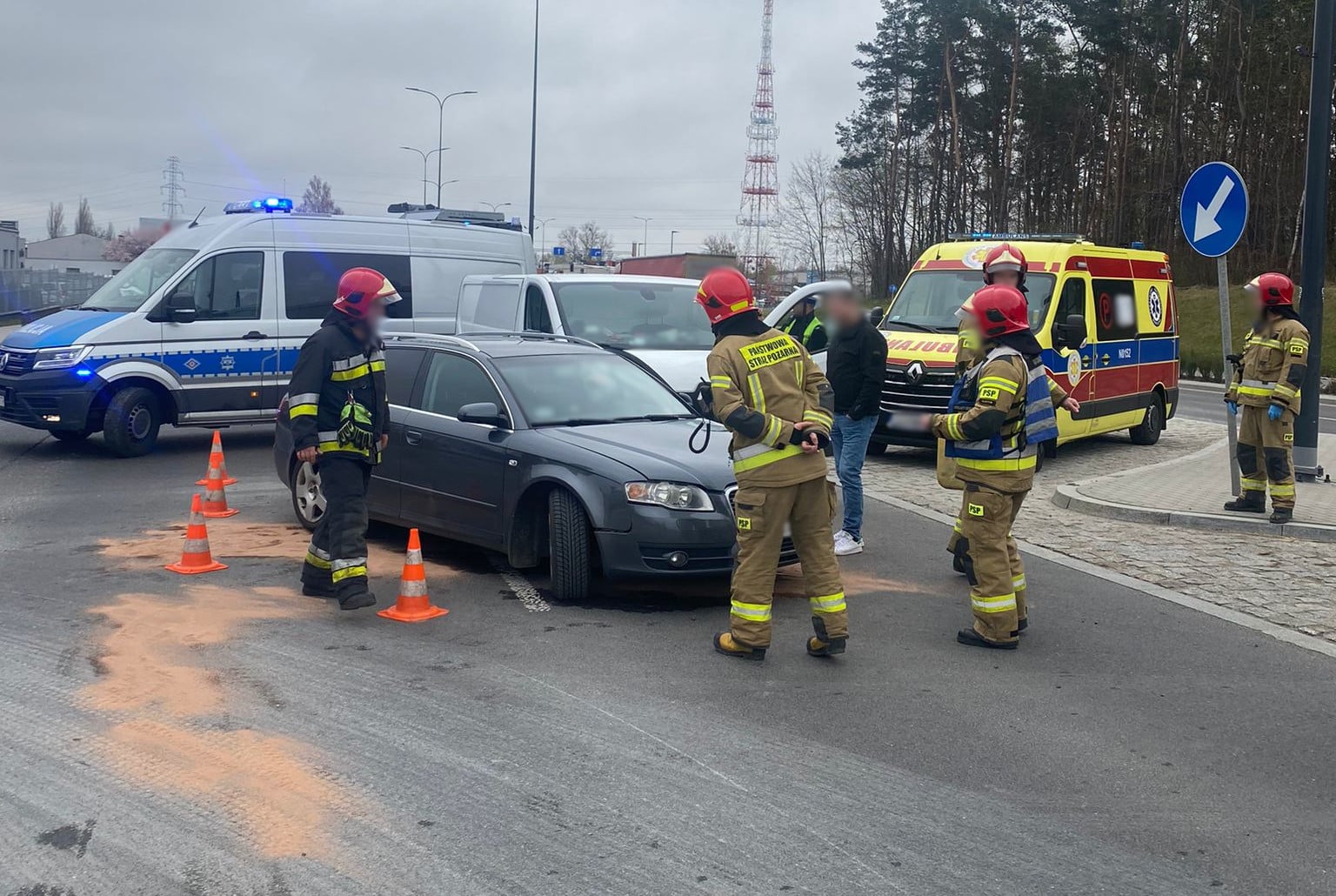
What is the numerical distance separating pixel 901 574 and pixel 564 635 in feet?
8.98

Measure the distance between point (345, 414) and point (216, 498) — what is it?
3401 millimetres

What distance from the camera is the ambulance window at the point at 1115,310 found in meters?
14.2

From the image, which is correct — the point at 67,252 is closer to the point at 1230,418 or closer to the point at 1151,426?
the point at 1151,426

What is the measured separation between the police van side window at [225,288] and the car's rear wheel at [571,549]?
24.7ft

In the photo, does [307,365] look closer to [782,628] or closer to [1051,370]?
[782,628]

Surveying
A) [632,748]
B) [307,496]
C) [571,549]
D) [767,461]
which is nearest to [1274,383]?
[767,461]

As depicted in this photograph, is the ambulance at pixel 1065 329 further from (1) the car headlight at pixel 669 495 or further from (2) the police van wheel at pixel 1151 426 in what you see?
(1) the car headlight at pixel 669 495

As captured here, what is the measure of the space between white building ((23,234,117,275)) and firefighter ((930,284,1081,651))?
119 metres

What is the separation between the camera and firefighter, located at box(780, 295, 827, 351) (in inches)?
404

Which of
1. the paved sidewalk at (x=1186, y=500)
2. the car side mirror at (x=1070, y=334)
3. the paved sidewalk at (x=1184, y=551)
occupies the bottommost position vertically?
the paved sidewalk at (x=1184, y=551)

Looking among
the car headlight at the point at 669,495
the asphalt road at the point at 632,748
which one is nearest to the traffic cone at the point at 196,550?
the asphalt road at the point at 632,748

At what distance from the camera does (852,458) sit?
8.65m

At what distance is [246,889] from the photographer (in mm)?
3498

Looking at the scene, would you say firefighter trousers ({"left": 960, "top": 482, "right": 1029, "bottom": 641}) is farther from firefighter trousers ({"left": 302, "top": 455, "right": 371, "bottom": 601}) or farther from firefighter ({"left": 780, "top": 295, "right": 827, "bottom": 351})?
firefighter ({"left": 780, "top": 295, "right": 827, "bottom": 351})
